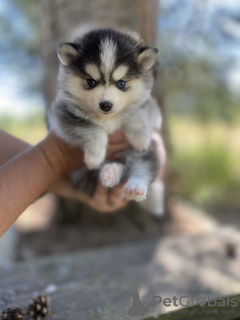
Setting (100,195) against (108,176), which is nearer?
(108,176)

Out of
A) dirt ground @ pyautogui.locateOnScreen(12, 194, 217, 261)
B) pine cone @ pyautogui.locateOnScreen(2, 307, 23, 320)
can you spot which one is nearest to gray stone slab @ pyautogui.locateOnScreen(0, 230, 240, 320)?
pine cone @ pyautogui.locateOnScreen(2, 307, 23, 320)

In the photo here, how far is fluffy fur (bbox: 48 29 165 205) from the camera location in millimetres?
1812

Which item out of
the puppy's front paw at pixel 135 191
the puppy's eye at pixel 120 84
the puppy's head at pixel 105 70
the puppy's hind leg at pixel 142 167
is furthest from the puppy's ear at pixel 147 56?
the puppy's front paw at pixel 135 191

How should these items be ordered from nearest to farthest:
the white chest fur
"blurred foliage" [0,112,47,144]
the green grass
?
the white chest fur
the green grass
"blurred foliage" [0,112,47,144]

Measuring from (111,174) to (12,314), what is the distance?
0.87m

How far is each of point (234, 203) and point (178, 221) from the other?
1290mm

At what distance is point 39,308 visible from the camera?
6.13 feet

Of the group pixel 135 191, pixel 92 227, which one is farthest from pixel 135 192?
pixel 92 227

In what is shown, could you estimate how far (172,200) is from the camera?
16.9 feet

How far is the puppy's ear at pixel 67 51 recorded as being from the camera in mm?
1838

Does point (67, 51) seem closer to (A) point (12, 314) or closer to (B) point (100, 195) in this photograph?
(B) point (100, 195)

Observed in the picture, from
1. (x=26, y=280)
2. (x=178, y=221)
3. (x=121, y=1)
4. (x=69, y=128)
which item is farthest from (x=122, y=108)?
(x=178, y=221)

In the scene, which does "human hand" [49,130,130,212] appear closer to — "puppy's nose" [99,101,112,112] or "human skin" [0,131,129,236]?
"human skin" [0,131,129,236]

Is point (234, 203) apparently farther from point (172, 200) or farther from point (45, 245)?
point (45, 245)
